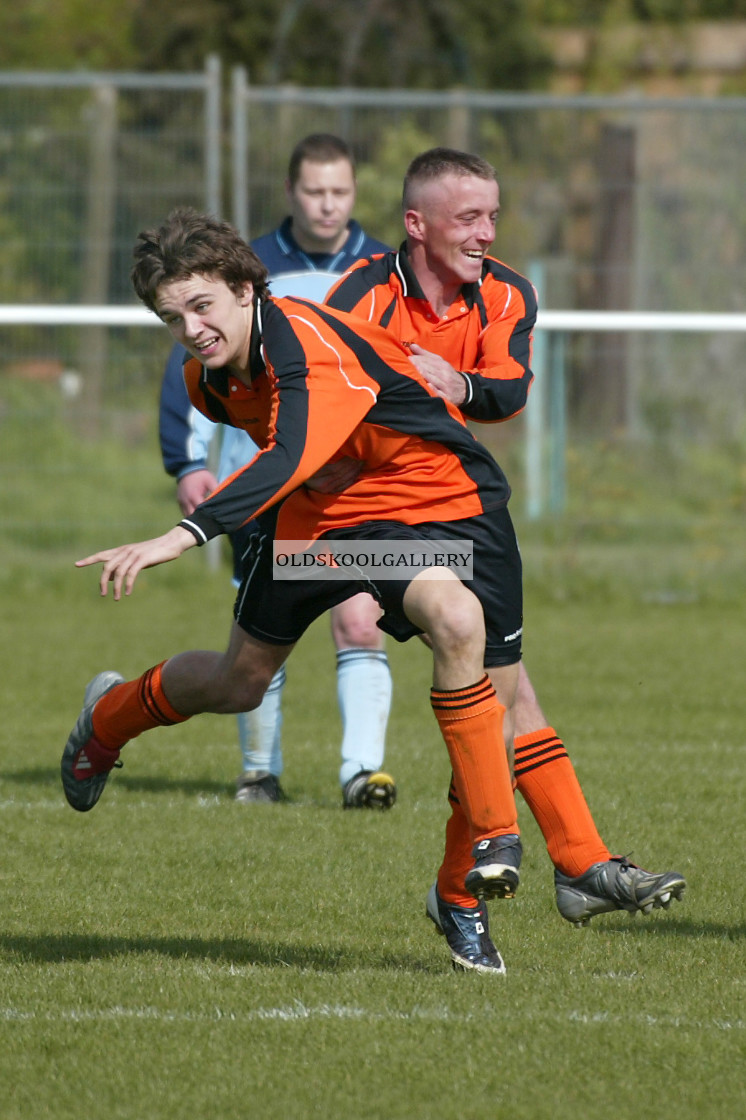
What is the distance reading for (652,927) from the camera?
4.75m

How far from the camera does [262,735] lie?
21.4 ft

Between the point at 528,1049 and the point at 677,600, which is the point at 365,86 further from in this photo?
the point at 528,1049

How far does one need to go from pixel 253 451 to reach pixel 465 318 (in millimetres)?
1977

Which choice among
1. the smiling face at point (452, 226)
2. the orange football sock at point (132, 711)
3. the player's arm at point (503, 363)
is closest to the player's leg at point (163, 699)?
the orange football sock at point (132, 711)

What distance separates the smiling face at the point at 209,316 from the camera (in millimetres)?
4211

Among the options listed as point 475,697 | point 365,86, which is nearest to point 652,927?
point 475,697

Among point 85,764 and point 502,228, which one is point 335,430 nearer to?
point 85,764

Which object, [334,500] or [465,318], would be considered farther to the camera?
[465,318]

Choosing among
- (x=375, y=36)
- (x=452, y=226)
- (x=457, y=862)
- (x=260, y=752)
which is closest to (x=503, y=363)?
(x=452, y=226)

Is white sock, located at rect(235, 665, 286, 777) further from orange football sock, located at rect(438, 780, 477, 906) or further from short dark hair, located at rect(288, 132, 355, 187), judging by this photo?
orange football sock, located at rect(438, 780, 477, 906)

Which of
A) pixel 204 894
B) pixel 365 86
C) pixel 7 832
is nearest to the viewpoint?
pixel 204 894

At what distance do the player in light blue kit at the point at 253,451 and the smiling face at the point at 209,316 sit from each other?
7.21ft

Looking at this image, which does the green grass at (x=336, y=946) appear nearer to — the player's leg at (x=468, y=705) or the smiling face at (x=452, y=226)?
the player's leg at (x=468, y=705)

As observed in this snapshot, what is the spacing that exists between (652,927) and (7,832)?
7.86ft
